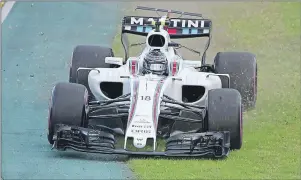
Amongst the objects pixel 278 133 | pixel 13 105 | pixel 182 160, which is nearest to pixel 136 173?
pixel 182 160

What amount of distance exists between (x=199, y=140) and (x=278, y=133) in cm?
253

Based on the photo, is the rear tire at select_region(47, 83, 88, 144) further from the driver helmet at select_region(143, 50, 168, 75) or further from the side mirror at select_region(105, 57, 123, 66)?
the side mirror at select_region(105, 57, 123, 66)

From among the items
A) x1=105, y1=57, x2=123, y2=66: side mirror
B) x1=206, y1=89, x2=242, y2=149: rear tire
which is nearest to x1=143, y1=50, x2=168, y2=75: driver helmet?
x1=105, y1=57, x2=123, y2=66: side mirror

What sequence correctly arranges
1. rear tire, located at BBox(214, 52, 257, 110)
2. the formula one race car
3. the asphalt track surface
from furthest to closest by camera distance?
rear tire, located at BBox(214, 52, 257, 110)
the formula one race car
the asphalt track surface

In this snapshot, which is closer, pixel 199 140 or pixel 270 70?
pixel 199 140

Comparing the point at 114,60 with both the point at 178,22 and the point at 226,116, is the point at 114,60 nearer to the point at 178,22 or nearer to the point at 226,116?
the point at 178,22

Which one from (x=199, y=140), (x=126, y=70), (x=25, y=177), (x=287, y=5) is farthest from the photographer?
(x=287, y=5)

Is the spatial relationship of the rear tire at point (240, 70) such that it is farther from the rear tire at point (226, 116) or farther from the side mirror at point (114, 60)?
the rear tire at point (226, 116)

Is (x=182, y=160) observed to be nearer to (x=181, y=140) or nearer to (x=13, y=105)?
(x=181, y=140)

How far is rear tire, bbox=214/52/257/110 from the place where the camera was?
20.6 meters

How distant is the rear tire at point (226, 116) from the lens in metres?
17.8

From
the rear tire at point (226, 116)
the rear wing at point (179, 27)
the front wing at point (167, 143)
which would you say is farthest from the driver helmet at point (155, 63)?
the front wing at point (167, 143)

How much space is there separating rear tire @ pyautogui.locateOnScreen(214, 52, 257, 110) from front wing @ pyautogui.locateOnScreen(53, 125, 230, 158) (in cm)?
302

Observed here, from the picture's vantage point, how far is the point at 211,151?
56.9 feet
